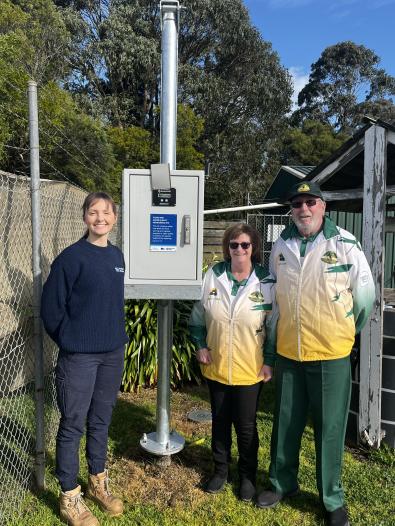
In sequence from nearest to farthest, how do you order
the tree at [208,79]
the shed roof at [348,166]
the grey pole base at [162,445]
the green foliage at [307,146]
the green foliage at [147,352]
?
the grey pole base at [162,445]
the shed roof at [348,166]
the green foliage at [147,352]
the tree at [208,79]
the green foliage at [307,146]

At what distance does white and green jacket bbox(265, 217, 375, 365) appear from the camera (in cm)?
→ 283

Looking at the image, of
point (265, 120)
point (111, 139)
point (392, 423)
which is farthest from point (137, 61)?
point (392, 423)

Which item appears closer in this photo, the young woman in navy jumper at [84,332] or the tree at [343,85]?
the young woman in navy jumper at [84,332]

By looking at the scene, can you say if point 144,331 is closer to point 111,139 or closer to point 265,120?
point 111,139

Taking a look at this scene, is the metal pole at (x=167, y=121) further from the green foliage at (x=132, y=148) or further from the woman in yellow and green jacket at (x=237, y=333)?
the green foliage at (x=132, y=148)

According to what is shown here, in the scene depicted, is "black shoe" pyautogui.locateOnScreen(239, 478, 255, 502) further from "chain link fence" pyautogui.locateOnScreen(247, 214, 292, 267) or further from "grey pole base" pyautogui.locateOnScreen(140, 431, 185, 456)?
"chain link fence" pyautogui.locateOnScreen(247, 214, 292, 267)

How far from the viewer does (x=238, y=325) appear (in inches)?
117

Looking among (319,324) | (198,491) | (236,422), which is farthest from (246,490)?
(319,324)

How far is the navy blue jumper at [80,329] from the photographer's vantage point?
2.66 metres

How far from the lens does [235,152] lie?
107ft

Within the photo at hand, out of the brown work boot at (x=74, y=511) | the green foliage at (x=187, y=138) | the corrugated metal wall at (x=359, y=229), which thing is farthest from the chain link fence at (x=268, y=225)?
the green foliage at (x=187, y=138)

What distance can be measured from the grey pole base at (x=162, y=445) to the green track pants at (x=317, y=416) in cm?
71

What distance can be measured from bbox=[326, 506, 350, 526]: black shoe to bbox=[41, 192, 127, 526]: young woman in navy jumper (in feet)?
4.53

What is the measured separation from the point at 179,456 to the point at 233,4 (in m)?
35.2
